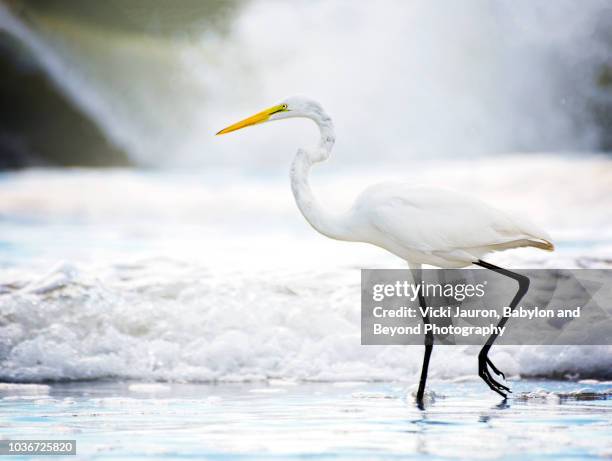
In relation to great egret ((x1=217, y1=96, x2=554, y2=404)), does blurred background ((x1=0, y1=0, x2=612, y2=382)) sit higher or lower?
higher

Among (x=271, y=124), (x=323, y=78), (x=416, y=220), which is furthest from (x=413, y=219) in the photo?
(x=323, y=78)

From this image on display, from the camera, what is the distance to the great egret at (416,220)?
17.4ft

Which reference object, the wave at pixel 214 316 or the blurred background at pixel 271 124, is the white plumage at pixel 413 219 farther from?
the blurred background at pixel 271 124

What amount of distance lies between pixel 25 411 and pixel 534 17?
35.8ft

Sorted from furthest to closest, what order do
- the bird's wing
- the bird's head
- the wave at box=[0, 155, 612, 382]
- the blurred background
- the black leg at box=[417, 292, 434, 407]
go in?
1. the blurred background
2. the wave at box=[0, 155, 612, 382]
3. the bird's head
4. the bird's wing
5. the black leg at box=[417, 292, 434, 407]

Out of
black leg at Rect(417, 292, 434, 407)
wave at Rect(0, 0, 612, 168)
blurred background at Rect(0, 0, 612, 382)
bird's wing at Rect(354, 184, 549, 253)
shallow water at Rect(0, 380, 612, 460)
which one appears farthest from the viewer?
wave at Rect(0, 0, 612, 168)

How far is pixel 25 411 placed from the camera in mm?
Answer: 4754

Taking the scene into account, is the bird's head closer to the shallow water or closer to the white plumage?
the white plumage

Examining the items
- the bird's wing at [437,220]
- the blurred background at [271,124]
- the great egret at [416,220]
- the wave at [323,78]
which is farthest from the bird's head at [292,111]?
the wave at [323,78]

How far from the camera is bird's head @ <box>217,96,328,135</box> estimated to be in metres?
5.52

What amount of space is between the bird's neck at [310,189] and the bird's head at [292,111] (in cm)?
5

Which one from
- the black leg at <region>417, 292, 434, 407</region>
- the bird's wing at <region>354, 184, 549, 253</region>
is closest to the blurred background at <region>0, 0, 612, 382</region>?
the black leg at <region>417, 292, 434, 407</region>

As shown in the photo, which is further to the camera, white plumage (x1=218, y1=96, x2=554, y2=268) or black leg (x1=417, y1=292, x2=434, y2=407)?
white plumage (x1=218, y1=96, x2=554, y2=268)

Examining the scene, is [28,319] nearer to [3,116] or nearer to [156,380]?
[156,380]
